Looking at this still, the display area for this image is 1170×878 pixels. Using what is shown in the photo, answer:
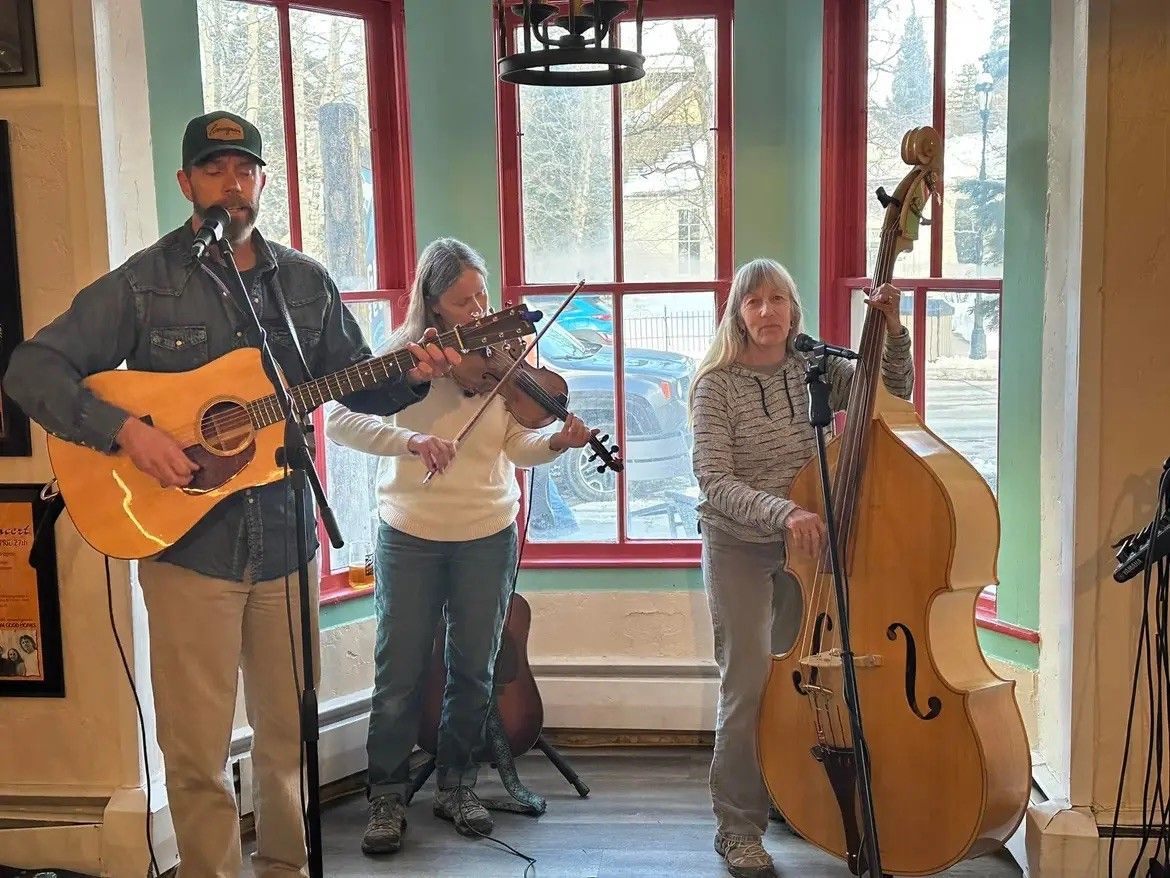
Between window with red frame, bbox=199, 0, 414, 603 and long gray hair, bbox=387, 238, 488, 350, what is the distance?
57cm

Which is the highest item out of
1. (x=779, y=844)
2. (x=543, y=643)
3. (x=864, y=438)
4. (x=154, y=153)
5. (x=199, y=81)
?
(x=199, y=81)

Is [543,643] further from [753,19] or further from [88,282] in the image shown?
[753,19]

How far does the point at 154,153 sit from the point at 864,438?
1873mm

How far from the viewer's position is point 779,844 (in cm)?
291

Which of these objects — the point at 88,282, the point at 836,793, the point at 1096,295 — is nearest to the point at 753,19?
the point at 1096,295

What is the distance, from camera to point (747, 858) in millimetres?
2738

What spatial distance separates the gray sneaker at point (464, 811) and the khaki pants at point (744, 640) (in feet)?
2.12

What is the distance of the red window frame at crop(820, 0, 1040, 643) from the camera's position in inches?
125

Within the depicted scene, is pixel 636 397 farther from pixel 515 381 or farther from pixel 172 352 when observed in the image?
pixel 172 352

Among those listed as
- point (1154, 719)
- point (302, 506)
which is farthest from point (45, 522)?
point (1154, 719)

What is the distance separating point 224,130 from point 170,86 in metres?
0.86

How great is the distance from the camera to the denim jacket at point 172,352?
7.33ft

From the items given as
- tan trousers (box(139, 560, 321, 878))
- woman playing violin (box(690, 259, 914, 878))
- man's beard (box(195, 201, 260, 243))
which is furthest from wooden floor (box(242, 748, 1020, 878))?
man's beard (box(195, 201, 260, 243))

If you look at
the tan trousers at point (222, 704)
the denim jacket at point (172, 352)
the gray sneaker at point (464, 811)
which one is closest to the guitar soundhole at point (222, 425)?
the denim jacket at point (172, 352)
